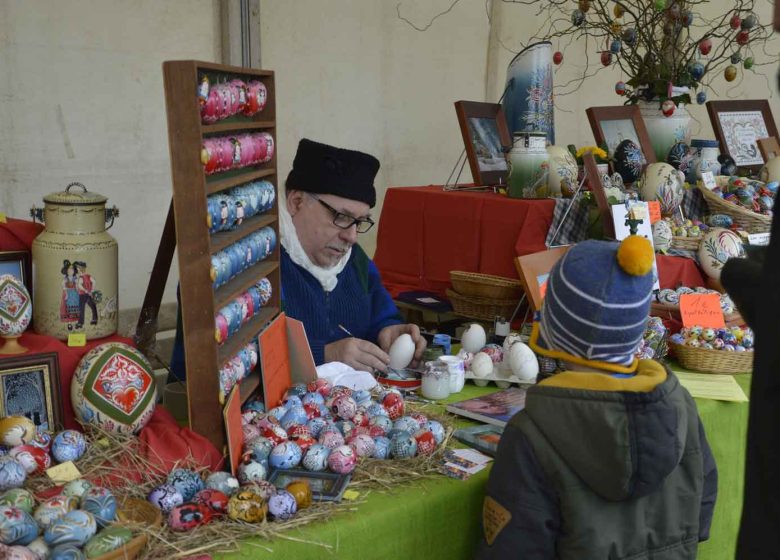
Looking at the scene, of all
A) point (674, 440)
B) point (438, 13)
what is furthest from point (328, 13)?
point (674, 440)

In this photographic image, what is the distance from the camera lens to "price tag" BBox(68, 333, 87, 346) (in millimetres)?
1718

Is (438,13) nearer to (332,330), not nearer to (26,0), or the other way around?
(26,0)

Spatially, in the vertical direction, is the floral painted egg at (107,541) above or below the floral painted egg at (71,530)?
below

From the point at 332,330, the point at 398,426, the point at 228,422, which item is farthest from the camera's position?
the point at 332,330

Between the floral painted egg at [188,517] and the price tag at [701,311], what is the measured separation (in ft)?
6.09

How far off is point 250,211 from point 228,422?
0.58 m

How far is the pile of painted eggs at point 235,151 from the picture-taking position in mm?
1646

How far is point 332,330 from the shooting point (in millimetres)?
2764

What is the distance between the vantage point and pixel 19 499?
132cm

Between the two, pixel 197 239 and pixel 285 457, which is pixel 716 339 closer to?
pixel 285 457

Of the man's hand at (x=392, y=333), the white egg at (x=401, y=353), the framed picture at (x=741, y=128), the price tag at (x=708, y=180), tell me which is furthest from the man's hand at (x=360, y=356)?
the framed picture at (x=741, y=128)

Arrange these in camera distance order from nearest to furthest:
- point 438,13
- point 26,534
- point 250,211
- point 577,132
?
point 26,534, point 250,211, point 438,13, point 577,132

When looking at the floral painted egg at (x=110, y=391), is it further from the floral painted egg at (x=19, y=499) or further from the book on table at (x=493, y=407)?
the book on table at (x=493, y=407)

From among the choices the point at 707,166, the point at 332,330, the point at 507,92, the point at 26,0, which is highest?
the point at 26,0
